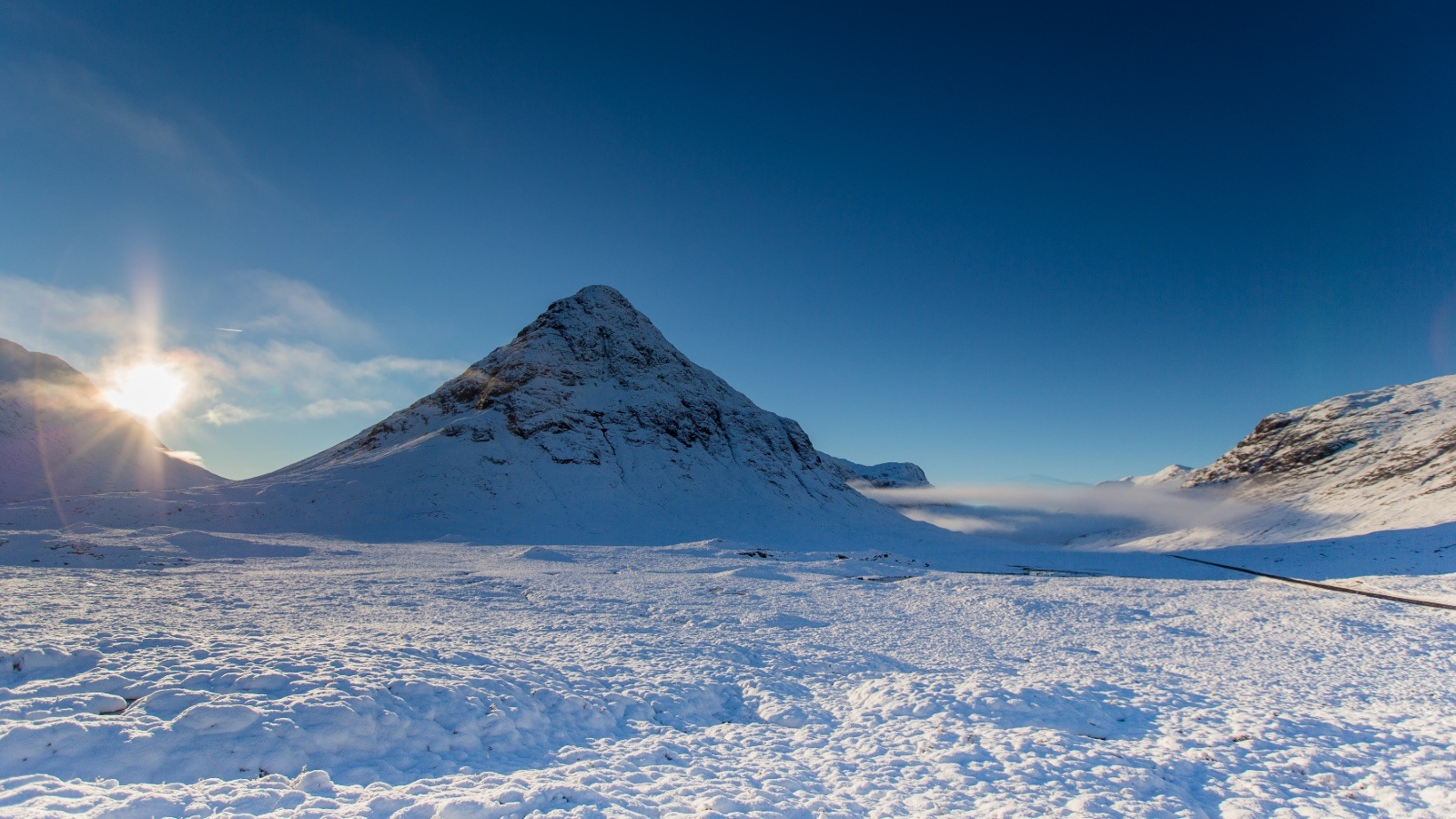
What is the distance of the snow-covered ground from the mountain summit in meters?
38.6

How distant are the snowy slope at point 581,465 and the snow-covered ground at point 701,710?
125 ft

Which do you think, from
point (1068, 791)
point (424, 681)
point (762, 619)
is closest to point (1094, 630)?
point (762, 619)

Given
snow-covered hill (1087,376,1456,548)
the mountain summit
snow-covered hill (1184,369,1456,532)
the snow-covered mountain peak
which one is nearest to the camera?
snow-covered hill (1087,376,1456,548)

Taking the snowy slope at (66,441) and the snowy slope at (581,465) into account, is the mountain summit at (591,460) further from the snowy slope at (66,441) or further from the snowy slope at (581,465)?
the snowy slope at (66,441)

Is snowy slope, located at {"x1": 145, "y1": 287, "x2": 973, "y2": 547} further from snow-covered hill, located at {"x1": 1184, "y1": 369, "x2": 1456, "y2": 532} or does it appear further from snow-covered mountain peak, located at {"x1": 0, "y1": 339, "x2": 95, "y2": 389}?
snow-covered mountain peak, located at {"x1": 0, "y1": 339, "x2": 95, "y2": 389}

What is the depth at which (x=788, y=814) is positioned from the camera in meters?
5.71

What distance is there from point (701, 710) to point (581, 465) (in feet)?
200

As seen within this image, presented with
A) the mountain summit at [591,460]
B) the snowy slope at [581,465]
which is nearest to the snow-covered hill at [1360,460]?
the snowy slope at [581,465]

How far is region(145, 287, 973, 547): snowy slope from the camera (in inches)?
2132

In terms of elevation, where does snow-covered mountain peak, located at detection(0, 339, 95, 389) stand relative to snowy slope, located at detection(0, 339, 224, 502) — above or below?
above

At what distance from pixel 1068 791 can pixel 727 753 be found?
3728mm

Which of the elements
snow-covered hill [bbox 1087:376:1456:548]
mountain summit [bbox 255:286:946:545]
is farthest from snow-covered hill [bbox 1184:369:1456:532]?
mountain summit [bbox 255:286:946:545]

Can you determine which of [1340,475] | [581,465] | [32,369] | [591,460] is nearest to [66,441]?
[32,369]

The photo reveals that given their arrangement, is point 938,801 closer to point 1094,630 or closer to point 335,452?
point 1094,630
